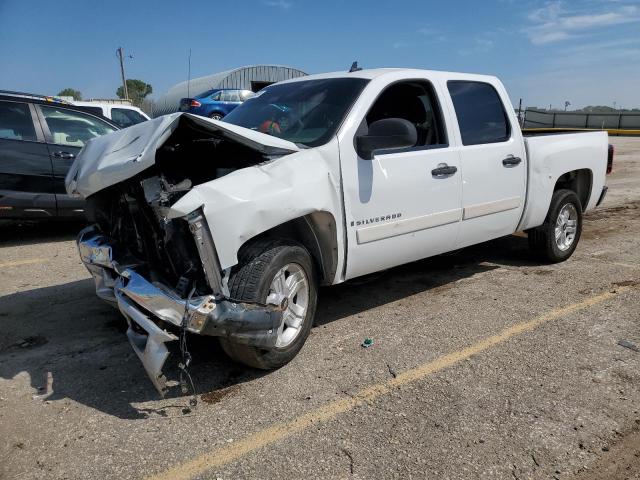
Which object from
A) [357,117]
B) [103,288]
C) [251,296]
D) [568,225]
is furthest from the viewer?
[568,225]

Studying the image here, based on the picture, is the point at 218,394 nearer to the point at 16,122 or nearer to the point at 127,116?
the point at 16,122

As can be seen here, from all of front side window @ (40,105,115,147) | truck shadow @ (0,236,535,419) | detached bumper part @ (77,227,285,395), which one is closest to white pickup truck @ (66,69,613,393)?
detached bumper part @ (77,227,285,395)

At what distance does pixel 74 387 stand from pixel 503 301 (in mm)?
3535

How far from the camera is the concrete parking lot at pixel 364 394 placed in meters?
2.73

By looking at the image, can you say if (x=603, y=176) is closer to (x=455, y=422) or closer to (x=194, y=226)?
(x=455, y=422)

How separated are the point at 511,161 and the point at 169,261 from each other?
134 inches

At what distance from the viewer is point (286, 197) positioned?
3.40 m

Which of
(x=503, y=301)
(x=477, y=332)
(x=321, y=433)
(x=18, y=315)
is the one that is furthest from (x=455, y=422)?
(x=18, y=315)

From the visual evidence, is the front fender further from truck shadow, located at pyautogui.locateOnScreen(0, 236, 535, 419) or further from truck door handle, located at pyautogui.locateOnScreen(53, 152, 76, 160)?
truck door handle, located at pyautogui.locateOnScreen(53, 152, 76, 160)

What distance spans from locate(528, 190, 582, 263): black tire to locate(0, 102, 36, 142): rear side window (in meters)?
6.25

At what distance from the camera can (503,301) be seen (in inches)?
196

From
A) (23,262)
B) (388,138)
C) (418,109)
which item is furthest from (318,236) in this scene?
(23,262)

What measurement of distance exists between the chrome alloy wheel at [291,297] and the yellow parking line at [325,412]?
24.4 inches

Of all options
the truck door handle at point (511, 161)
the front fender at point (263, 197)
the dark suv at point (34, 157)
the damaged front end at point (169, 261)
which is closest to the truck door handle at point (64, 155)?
the dark suv at point (34, 157)
